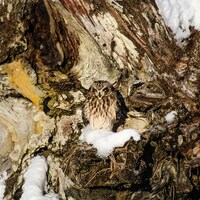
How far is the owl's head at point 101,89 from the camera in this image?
5.79m

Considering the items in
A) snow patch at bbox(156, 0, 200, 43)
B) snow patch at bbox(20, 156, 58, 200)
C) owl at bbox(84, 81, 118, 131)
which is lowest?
snow patch at bbox(20, 156, 58, 200)

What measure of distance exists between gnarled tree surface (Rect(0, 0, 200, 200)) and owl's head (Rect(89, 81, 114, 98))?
0.46 ft

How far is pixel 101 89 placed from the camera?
19.0 ft

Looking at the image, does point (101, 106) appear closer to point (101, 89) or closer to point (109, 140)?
point (101, 89)

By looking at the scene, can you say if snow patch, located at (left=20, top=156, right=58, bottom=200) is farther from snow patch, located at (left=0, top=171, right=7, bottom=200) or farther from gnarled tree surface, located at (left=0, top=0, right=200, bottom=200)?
snow patch, located at (left=0, top=171, right=7, bottom=200)

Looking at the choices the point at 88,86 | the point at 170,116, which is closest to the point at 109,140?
the point at 170,116

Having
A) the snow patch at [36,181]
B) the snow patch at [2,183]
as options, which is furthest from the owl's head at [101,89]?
the snow patch at [2,183]

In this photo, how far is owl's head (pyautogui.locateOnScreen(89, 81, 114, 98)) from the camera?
228 inches

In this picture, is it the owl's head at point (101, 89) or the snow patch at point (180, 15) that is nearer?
the snow patch at point (180, 15)

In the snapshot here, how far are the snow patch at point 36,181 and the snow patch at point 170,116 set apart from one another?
111 cm

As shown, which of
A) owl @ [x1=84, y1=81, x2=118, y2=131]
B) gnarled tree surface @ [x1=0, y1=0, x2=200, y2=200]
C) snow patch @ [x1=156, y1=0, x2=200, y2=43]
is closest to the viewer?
gnarled tree surface @ [x1=0, y1=0, x2=200, y2=200]

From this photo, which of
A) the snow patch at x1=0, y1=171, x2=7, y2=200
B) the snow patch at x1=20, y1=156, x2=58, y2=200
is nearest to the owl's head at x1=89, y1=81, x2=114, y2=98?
the snow patch at x1=20, y1=156, x2=58, y2=200

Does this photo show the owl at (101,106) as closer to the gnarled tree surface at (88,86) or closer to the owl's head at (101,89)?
the owl's head at (101,89)

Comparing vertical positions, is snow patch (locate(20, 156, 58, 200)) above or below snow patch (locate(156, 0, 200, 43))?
below
